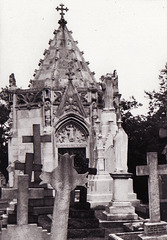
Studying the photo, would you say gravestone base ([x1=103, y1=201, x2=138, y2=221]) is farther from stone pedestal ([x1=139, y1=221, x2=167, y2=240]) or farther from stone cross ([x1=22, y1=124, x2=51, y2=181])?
stone pedestal ([x1=139, y1=221, x2=167, y2=240])

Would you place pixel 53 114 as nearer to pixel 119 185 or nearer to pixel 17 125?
pixel 17 125

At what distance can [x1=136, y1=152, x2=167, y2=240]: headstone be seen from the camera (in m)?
8.16

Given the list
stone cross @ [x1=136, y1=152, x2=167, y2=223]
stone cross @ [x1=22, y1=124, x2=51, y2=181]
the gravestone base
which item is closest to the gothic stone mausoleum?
the gravestone base

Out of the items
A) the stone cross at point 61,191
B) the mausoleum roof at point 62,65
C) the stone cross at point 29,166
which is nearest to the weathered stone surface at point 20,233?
the stone cross at point 61,191

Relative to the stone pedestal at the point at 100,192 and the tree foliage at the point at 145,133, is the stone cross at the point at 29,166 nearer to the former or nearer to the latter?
the stone pedestal at the point at 100,192

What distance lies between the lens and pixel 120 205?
1160 cm

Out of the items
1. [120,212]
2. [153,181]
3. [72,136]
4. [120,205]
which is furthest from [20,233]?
[72,136]

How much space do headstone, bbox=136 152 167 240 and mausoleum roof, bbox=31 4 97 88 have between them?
36.4 feet

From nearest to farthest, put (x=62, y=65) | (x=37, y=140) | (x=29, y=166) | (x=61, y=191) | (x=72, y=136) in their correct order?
(x=61, y=191) → (x=29, y=166) → (x=37, y=140) → (x=72, y=136) → (x=62, y=65)

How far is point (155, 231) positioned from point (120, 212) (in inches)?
130

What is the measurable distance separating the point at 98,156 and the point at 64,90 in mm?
4903

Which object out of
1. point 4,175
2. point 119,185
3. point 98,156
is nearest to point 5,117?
point 4,175

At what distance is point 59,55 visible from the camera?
20.5m

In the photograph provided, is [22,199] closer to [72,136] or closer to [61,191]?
[61,191]
